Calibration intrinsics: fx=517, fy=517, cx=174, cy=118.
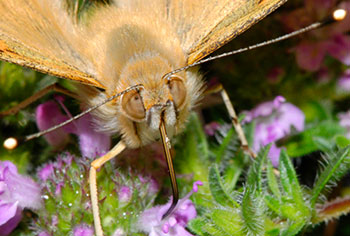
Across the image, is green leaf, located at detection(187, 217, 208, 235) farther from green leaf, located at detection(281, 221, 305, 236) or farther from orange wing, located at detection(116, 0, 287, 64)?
orange wing, located at detection(116, 0, 287, 64)

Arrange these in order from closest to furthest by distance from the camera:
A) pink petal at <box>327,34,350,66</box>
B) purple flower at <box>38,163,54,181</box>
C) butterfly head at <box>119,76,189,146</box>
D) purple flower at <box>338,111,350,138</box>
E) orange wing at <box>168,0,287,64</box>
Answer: butterfly head at <box>119,76,189,146</box> < orange wing at <box>168,0,287,64</box> < purple flower at <box>38,163,54,181</box> < purple flower at <box>338,111,350,138</box> < pink petal at <box>327,34,350,66</box>

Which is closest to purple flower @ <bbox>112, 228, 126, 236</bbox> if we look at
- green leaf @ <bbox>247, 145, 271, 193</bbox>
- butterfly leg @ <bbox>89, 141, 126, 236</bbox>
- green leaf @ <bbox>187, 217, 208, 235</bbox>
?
butterfly leg @ <bbox>89, 141, 126, 236</bbox>

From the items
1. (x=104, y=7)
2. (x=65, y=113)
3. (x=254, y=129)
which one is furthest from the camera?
(x=254, y=129)

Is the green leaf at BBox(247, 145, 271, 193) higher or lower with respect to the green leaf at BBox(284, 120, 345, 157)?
lower

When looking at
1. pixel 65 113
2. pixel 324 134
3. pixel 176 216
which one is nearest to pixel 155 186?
pixel 176 216

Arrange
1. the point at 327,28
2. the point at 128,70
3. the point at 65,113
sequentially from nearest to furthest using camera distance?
1. the point at 128,70
2. the point at 65,113
3. the point at 327,28

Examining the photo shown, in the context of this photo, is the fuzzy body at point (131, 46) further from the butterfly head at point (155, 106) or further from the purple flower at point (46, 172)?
the purple flower at point (46, 172)

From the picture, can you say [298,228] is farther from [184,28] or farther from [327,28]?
[327,28]
